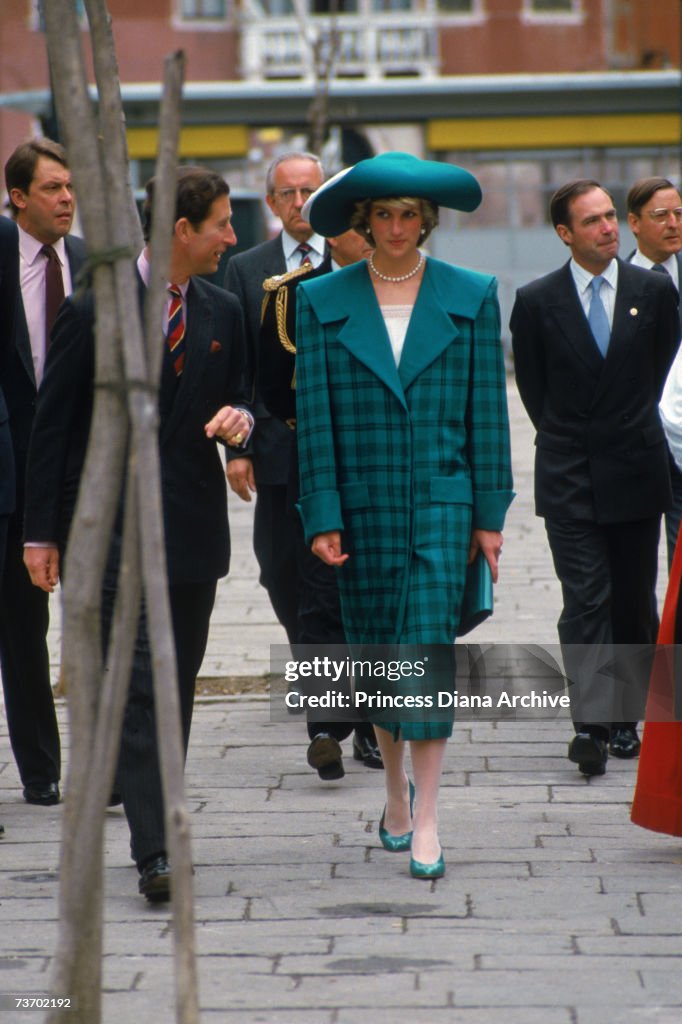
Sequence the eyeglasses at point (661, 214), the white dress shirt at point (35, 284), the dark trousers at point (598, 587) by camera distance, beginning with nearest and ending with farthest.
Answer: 1. the white dress shirt at point (35, 284)
2. the dark trousers at point (598, 587)
3. the eyeglasses at point (661, 214)

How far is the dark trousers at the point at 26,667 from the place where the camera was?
598 cm

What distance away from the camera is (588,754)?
616 centimetres

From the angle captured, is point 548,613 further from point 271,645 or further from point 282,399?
point 282,399

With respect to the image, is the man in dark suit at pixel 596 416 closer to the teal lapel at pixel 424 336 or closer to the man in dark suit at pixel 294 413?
the man in dark suit at pixel 294 413

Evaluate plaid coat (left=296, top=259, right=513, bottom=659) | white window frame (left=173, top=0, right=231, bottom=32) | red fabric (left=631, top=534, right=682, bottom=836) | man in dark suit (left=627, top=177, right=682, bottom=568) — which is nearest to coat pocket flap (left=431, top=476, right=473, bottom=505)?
plaid coat (left=296, top=259, right=513, bottom=659)

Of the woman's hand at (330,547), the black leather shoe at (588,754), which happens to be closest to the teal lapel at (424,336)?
the woman's hand at (330,547)

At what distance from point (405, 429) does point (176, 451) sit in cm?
64

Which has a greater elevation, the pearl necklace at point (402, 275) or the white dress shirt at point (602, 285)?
the pearl necklace at point (402, 275)

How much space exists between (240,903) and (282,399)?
7.32ft

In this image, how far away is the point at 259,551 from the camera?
723 cm

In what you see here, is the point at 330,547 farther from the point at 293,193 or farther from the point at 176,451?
Answer: the point at 293,193

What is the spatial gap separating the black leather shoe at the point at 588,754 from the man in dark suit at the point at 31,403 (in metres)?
1.72

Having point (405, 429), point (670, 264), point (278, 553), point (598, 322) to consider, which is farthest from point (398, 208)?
point (670, 264)

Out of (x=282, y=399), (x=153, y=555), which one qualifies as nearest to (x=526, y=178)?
(x=282, y=399)
